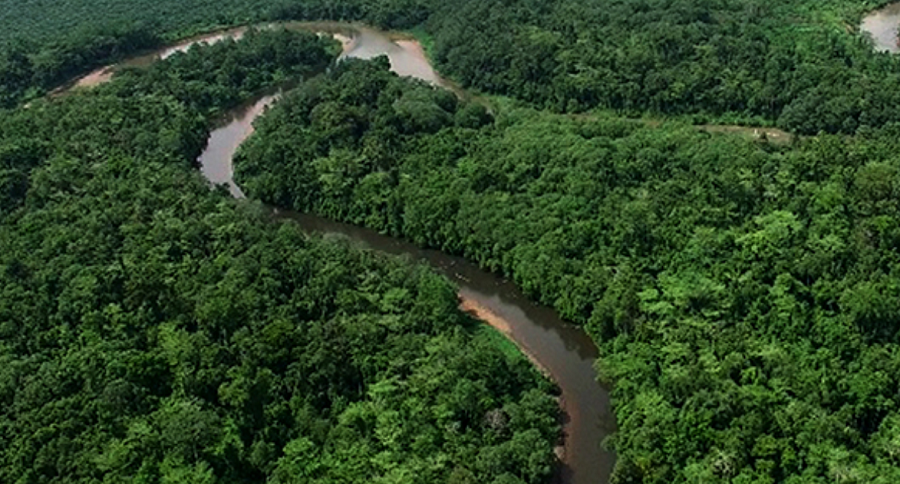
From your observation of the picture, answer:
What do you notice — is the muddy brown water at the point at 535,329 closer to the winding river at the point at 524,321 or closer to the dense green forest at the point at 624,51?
the winding river at the point at 524,321

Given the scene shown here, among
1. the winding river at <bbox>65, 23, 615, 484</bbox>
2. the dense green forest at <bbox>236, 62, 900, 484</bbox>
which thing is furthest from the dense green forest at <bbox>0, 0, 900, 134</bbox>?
the winding river at <bbox>65, 23, 615, 484</bbox>

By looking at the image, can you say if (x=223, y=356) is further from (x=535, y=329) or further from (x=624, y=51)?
(x=624, y=51)

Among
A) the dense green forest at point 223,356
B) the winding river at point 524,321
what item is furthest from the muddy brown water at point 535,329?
the dense green forest at point 223,356

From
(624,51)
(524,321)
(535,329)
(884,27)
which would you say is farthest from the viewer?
(884,27)

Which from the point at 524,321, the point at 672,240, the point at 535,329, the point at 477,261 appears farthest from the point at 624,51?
the point at 535,329

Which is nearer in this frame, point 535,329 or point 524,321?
point 535,329

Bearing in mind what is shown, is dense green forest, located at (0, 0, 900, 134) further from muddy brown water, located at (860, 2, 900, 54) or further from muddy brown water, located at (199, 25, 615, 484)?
muddy brown water, located at (199, 25, 615, 484)
